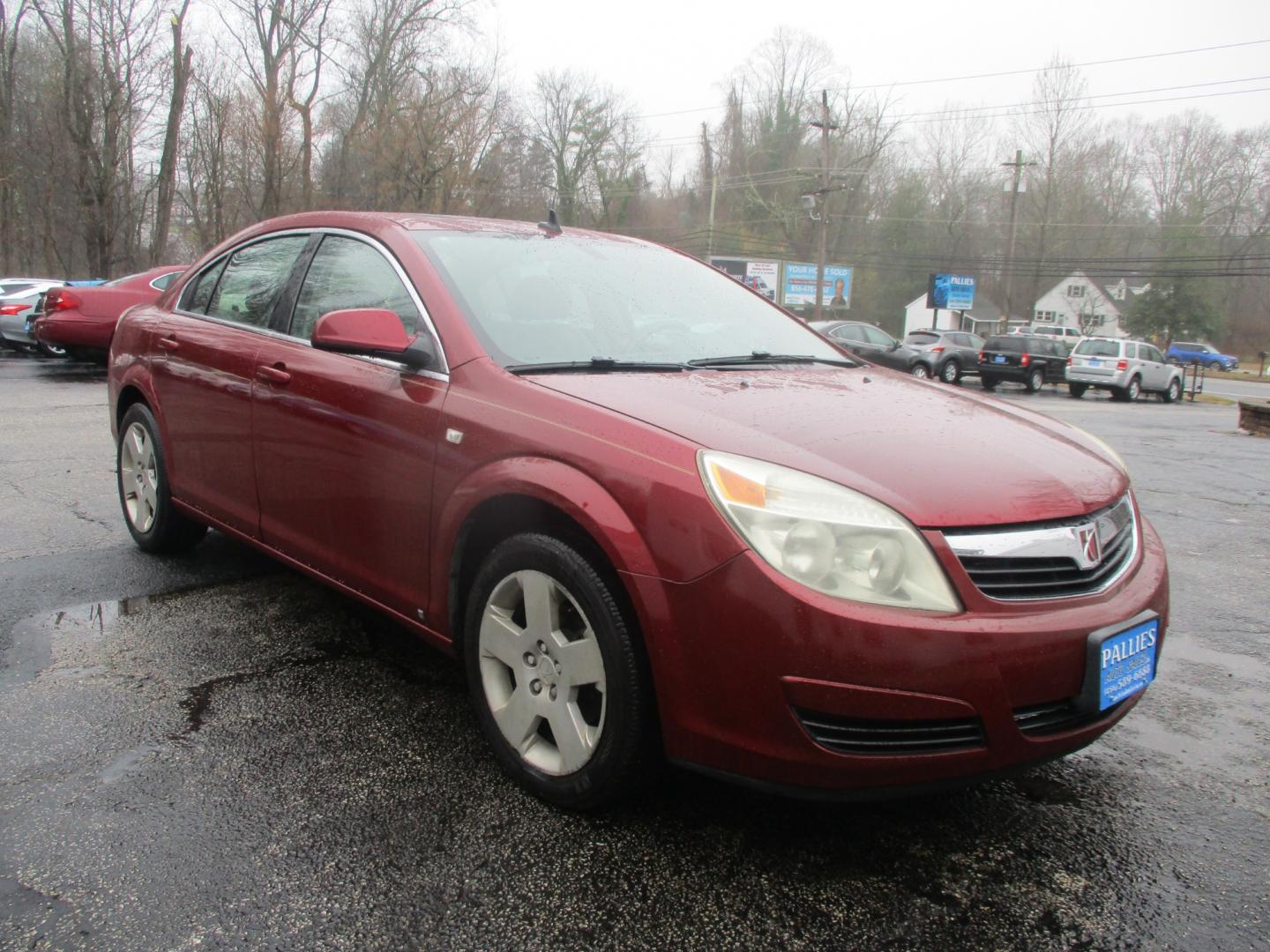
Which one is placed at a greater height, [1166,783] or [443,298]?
[443,298]

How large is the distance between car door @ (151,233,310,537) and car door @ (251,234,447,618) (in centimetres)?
15

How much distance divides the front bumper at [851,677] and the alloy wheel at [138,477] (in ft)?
10.4

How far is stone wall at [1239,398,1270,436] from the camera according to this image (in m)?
14.1

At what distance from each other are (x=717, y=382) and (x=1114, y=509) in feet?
3.63

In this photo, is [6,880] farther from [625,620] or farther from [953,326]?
[953,326]

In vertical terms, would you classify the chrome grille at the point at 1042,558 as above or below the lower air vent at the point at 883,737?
above

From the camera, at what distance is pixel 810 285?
58344 millimetres

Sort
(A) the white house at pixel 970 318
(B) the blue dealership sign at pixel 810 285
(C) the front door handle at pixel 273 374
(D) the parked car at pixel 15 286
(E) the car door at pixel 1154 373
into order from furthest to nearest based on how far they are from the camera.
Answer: (A) the white house at pixel 970 318 → (B) the blue dealership sign at pixel 810 285 → (E) the car door at pixel 1154 373 → (D) the parked car at pixel 15 286 → (C) the front door handle at pixel 273 374

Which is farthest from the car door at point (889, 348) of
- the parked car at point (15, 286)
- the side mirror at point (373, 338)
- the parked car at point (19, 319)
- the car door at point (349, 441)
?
the side mirror at point (373, 338)

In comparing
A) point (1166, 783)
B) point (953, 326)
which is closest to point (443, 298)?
point (1166, 783)

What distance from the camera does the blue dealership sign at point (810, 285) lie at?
5738cm

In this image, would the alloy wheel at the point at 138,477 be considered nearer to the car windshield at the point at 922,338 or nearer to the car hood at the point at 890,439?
the car hood at the point at 890,439

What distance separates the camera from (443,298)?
113 inches

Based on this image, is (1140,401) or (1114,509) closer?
(1114,509)
